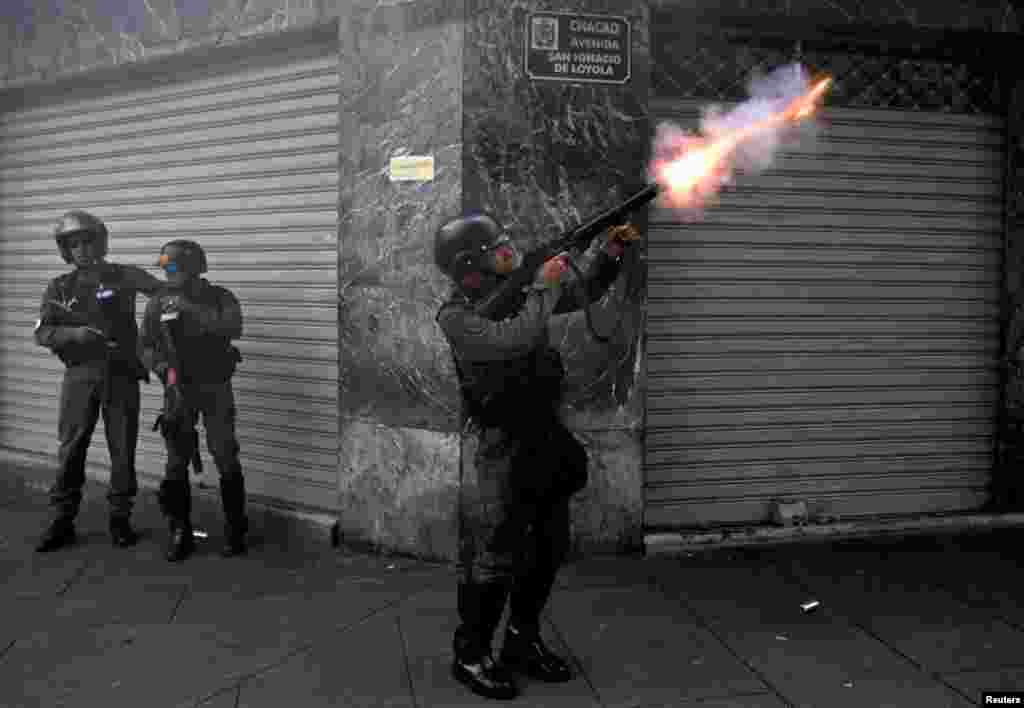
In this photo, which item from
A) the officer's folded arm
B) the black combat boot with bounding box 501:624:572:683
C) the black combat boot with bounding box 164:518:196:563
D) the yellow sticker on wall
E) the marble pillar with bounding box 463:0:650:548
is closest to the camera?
the officer's folded arm

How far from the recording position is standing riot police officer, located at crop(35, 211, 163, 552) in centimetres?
683

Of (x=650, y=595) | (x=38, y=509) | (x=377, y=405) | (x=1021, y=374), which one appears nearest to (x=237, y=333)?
(x=377, y=405)

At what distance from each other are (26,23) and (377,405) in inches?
200

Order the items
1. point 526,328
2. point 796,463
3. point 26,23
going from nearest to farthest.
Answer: point 526,328, point 796,463, point 26,23

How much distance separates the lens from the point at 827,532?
272 inches

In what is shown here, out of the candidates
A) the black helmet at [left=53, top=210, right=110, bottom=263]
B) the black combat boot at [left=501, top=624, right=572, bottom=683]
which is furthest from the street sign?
the black combat boot at [left=501, top=624, right=572, bottom=683]

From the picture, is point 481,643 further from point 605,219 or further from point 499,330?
point 605,219

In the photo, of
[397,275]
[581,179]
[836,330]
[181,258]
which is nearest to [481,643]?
[397,275]

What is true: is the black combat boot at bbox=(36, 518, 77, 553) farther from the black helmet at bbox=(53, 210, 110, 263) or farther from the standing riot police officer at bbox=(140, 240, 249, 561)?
the black helmet at bbox=(53, 210, 110, 263)

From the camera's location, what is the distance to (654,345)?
6828 mm

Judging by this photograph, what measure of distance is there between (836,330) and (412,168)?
3.15m

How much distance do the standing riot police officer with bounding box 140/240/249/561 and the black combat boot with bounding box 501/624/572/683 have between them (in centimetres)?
268

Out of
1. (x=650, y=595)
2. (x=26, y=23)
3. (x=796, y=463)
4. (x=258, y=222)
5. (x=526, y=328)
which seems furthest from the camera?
(x=26, y=23)

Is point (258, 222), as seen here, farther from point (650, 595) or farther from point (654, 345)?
point (650, 595)
